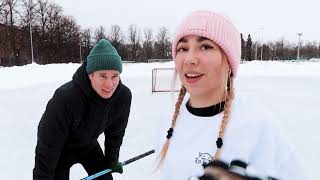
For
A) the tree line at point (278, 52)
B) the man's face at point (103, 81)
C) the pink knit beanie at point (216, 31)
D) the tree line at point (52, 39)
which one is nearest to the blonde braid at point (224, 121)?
the pink knit beanie at point (216, 31)

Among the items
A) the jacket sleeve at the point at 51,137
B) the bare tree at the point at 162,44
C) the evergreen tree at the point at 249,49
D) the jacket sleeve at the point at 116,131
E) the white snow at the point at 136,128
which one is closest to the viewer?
the jacket sleeve at the point at 51,137

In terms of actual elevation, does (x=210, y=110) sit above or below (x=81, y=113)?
above

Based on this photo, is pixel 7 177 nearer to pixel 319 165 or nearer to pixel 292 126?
pixel 319 165

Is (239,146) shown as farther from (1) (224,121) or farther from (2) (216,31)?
(2) (216,31)

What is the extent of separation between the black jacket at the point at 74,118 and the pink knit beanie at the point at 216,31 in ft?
4.05

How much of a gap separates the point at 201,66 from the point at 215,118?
0.56 ft

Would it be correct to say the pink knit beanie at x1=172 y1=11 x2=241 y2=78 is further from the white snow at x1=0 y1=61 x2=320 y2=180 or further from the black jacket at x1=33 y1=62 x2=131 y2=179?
the black jacket at x1=33 y1=62 x2=131 y2=179

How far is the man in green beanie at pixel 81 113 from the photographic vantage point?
2334mm

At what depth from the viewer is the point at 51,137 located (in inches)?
91.4

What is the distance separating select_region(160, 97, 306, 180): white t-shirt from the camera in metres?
1.11

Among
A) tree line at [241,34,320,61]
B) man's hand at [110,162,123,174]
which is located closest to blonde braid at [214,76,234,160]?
man's hand at [110,162,123,174]

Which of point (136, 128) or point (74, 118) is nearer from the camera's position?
point (74, 118)

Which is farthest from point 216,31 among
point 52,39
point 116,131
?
point 52,39

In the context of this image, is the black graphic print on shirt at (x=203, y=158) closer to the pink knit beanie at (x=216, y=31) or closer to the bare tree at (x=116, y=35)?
the pink knit beanie at (x=216, y=31)
